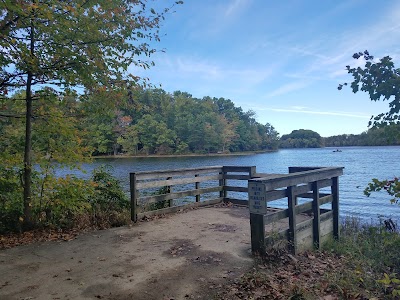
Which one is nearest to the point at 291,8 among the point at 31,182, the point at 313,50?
the point at 313,50

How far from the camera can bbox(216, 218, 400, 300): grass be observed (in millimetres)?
3366

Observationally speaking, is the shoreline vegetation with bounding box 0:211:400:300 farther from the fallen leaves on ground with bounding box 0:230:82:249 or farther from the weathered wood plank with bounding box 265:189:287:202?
the weathered wood plank with bounding box 265:189:287:202

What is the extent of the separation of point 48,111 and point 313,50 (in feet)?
36.8

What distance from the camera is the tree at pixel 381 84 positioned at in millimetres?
2775

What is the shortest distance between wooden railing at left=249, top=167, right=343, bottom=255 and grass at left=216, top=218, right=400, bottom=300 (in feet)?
0.74

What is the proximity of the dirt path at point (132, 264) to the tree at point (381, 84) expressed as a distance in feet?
7.40

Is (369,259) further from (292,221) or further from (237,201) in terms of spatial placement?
(237,201)

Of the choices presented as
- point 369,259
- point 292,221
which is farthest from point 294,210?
point 369,259

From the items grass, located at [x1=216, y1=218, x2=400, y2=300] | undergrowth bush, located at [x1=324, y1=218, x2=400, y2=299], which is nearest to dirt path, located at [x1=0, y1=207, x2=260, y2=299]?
grass, located at [x1=216, y1=218, x2=400, y2=300]

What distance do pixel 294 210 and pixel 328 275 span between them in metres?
1.14

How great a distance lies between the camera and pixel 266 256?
4316 mm

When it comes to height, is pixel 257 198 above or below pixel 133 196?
above

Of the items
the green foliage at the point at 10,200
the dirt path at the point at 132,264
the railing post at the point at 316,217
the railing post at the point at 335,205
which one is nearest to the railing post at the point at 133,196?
the dirt path at the point at 132,264

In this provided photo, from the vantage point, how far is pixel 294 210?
4.85 meters
